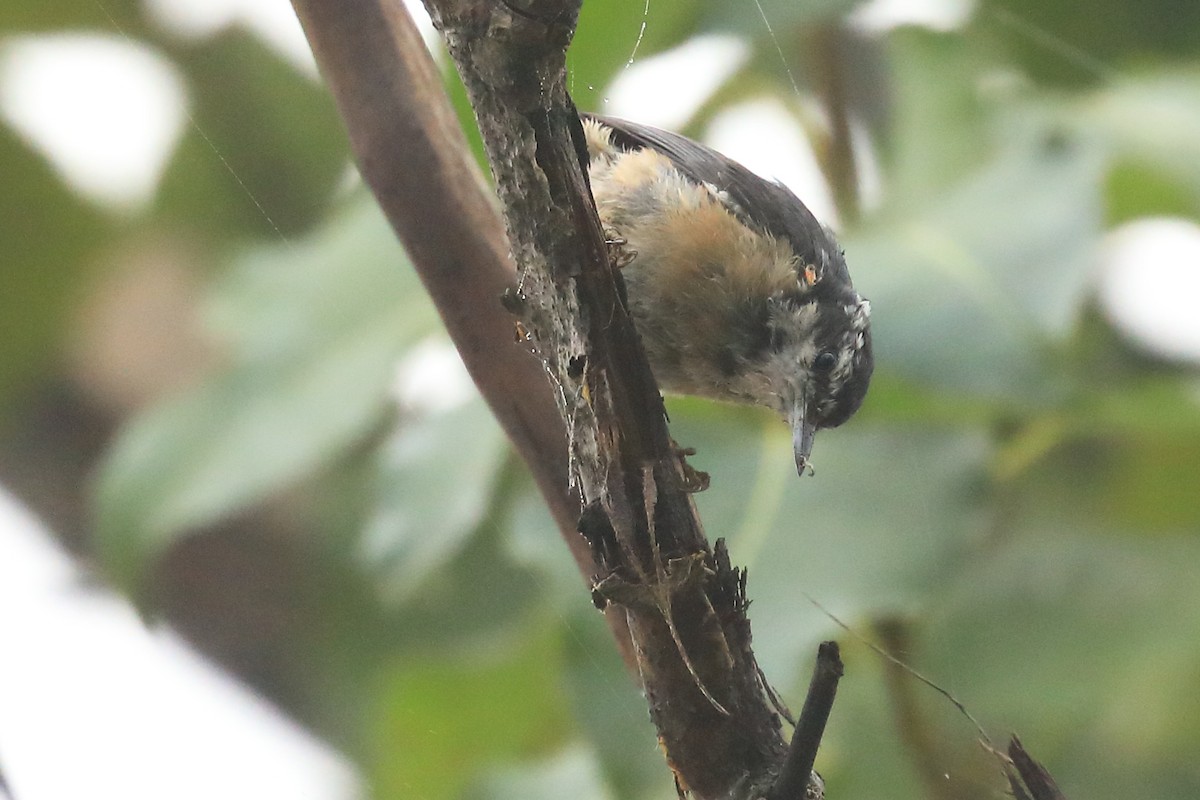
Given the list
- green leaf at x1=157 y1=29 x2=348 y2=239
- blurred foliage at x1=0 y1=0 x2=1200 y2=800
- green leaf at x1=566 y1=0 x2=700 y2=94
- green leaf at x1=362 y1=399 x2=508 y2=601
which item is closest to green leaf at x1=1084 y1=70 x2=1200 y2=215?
blurred foliage at x1=0 y1=0 x2=1200 y2=800

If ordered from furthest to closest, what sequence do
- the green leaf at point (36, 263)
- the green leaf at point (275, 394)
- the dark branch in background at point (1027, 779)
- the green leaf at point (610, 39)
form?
the green leaf at point (36, 263)
the green leaf at point (275, 394)
the green leaf at point (610, 39)
the dark branch in background at point (1027, 779)

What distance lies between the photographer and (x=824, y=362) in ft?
4.82

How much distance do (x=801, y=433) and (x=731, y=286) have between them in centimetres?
21

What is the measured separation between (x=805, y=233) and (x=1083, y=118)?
1.44 ft

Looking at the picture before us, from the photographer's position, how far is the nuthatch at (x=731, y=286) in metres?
1.47

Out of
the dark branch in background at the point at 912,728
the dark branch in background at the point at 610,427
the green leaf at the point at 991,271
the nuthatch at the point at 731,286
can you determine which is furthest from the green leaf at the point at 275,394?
the dark branch in background at the point at 610,427

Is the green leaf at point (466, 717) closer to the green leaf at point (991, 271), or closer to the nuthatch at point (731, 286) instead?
the nuthatch at point (731, 286)

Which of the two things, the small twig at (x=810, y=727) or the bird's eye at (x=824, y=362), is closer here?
the small twig at (x=810, y=727)

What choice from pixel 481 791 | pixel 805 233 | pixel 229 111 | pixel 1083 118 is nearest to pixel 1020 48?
pixel 1083 118

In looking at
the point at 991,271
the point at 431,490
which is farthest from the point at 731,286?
the point at 431,490

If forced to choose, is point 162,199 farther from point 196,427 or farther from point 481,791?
point 481,791

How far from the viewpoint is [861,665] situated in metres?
1.57

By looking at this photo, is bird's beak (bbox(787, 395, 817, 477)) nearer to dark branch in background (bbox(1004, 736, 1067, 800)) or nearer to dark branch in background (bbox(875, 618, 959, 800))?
dark branch in background (bbox(875, 618, 959, 800))

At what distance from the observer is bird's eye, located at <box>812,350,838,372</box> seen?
1467 millimetres
